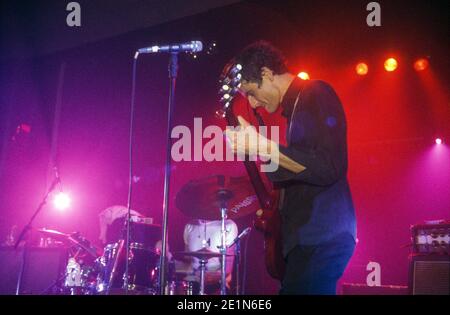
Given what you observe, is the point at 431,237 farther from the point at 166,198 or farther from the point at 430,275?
the point at 166,198

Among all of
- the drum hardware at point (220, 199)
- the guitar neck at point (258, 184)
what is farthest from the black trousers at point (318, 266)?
the drum hardware at point (220, 199)

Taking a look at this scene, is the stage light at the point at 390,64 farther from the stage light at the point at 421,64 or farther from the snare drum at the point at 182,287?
the snare drum at the point at 182,287

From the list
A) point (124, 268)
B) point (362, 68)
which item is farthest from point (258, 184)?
point (362, 68)

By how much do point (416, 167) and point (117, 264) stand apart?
18.8ft

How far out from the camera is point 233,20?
6570 millimetres

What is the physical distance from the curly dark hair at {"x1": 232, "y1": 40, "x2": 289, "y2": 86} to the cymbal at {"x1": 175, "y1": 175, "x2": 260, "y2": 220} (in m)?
2.02

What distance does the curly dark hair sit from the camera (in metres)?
2.62

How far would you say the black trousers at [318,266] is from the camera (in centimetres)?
203

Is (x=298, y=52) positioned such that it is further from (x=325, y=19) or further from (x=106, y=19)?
(x=106, y=19)

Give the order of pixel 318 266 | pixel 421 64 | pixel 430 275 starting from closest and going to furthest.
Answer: pixel 318 266 < pixel 430 275 < pixel 421 64

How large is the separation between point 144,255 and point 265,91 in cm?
399

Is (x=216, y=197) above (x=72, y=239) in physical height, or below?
above

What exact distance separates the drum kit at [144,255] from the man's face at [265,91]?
79.8 inches

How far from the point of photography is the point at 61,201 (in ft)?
23.7
